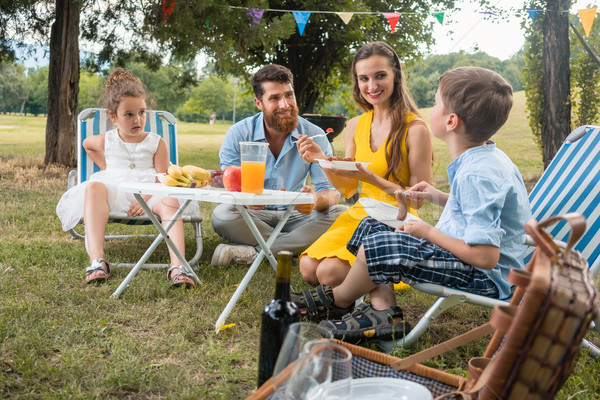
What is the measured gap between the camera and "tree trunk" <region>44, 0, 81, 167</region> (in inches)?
292

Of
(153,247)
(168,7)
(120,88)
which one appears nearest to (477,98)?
(153,247)

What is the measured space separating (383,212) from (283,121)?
4.27ft

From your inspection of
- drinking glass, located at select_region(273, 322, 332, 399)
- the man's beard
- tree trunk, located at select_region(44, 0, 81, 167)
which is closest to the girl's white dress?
the man's beard

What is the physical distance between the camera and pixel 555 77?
19.5 ft

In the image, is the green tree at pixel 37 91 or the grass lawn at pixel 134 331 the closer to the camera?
the grass lawn at pixel 134 331

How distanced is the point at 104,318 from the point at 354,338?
113 centimetres

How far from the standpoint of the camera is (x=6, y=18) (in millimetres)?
7188

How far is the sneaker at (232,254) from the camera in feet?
11.1

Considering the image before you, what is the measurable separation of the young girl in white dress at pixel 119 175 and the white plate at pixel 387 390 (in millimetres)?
1778

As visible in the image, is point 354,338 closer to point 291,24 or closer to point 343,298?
point 343,298

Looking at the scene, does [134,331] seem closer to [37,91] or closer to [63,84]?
[63,84]

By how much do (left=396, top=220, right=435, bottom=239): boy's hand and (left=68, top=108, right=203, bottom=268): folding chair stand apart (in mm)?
1763

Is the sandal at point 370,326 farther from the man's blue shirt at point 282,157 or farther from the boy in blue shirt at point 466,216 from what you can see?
the man's blue shirt at point 282,157

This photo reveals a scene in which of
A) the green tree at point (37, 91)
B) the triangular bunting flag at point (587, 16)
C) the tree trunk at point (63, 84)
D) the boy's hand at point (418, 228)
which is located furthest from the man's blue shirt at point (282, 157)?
the green tree at point (37, 91)
